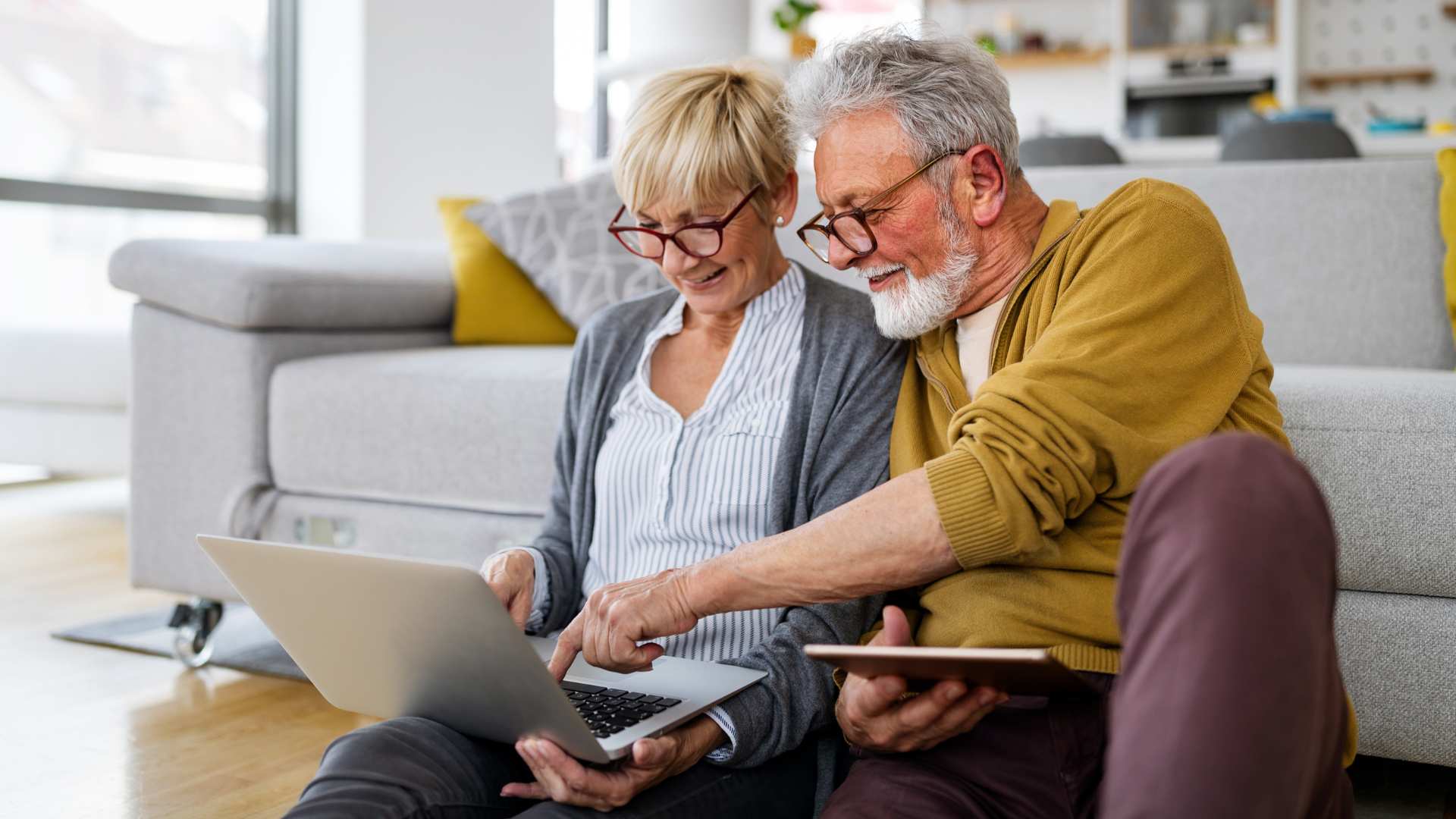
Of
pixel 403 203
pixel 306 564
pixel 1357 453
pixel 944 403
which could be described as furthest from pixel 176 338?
pixel 403 203

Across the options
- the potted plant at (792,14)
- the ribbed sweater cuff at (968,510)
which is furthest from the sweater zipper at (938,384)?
the potted plant at (792,14)

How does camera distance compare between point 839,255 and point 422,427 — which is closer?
point 839,255

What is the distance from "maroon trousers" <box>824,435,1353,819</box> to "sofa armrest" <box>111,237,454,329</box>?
1734 millimetres

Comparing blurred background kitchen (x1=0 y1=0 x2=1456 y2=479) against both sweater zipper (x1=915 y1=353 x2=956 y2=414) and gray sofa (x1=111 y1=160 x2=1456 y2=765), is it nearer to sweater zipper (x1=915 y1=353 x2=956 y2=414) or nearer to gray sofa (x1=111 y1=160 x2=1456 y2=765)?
gray sofa (x1=111 y1=160 x2=1456 y2=765)

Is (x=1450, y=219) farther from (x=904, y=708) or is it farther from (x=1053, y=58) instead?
(x=1053, y=58)

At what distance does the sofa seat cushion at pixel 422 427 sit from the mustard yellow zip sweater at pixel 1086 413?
942 mm

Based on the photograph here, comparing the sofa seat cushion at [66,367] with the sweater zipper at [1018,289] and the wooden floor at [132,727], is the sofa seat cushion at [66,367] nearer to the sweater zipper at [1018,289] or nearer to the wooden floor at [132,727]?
the wooden floor at [132,727]

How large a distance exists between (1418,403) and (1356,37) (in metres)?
6.88

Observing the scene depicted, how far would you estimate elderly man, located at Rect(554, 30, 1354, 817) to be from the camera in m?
1.04

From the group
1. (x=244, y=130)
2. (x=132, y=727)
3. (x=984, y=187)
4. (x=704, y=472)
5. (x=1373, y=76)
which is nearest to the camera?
(x=984, y=187)

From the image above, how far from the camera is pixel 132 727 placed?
6.18 ft

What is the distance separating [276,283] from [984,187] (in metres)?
1.39

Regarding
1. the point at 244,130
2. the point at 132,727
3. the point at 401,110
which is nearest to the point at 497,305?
the point at 132,727

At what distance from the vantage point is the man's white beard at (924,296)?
1.25 meters
